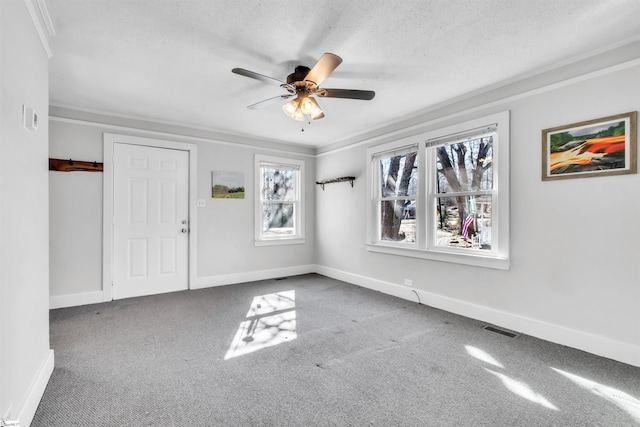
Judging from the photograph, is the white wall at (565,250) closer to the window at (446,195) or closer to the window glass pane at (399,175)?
the window at (446,195)

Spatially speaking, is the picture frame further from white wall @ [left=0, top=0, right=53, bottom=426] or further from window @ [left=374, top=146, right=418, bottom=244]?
white wall @ [left=0, top=0, right=53, bottom=426]

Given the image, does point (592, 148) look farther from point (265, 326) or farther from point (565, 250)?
point (265, 326)

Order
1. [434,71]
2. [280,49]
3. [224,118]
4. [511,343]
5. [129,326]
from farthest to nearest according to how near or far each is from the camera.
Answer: [224,118] < [129,326] < [434,71] < [511,343] < [280,49]

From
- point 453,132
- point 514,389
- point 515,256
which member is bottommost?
point 514,389

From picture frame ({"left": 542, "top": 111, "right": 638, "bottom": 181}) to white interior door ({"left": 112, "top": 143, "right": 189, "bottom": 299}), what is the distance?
4368 millimetres

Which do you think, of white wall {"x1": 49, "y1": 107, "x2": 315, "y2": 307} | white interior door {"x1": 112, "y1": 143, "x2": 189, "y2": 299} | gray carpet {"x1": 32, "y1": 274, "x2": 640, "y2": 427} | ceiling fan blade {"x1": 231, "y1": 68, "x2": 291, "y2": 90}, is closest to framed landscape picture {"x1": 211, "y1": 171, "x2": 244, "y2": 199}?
white wall {"x1": 49, "y1": 107, "x2": 315, "y2": 307}

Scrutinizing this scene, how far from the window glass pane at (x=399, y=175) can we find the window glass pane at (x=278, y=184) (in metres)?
1.76

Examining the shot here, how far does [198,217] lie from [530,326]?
13.9 feet

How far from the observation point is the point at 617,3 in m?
1.93

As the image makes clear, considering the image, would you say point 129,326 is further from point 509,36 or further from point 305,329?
point 509,36

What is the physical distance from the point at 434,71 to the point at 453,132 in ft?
2.93

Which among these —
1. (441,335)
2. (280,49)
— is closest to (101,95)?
(280,49)

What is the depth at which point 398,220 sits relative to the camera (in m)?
4.27

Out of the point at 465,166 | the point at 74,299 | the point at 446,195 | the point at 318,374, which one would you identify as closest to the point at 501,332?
the point at 446,195
